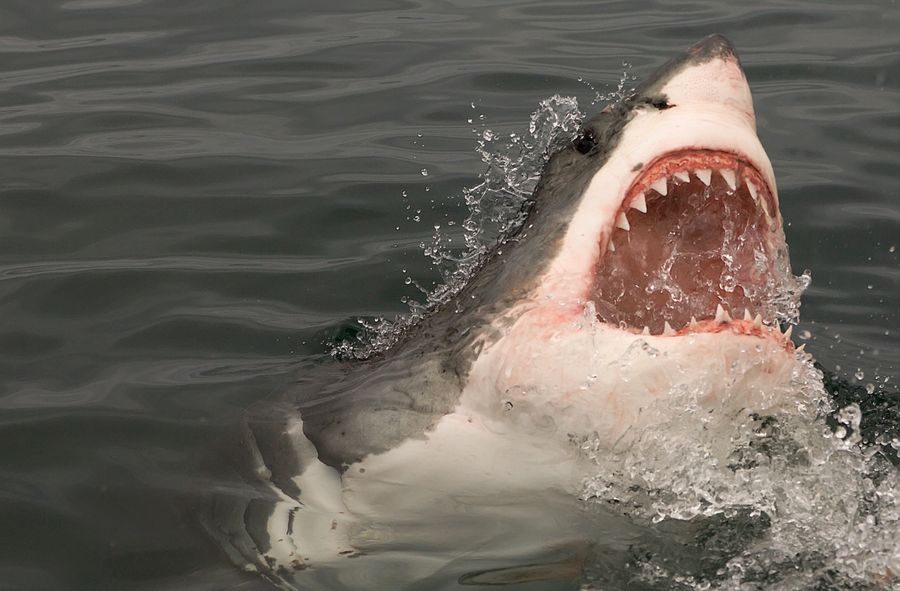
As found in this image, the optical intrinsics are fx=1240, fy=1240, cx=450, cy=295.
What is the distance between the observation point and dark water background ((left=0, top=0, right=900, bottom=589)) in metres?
3.85

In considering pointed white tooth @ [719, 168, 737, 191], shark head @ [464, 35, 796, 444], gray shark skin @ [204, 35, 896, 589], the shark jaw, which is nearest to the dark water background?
gray shark skin @ [204, 35, 896, 589]

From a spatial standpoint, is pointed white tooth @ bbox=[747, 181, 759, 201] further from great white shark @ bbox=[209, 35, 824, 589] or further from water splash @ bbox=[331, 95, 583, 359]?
water splash @ bbox=[331, 95, 583, 359]

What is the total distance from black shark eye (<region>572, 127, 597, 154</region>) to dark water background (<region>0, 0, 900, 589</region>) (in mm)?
1447

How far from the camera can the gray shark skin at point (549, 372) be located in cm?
286

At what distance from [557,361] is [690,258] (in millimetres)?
658

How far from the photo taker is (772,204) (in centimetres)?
309

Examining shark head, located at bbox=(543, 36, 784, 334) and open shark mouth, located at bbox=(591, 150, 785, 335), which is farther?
open shark mouth, located at bbox=(591, 150, 785, 335)

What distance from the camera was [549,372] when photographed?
2.89 meters

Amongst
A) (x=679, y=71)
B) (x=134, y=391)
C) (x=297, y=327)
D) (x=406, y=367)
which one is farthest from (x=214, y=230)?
(x=679, y=71)

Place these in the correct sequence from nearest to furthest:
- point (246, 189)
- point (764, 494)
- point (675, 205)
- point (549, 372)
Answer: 1. point (549, 372)
2. point (764, 494)
3. point (675, 205)
4. point (246, 189)

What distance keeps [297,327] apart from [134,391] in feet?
2.55

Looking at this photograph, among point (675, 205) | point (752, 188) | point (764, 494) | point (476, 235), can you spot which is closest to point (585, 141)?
point (675, 205)

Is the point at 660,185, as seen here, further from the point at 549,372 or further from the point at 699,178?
the point at 549,372

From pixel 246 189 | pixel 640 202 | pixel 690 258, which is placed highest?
pixel 640 202
